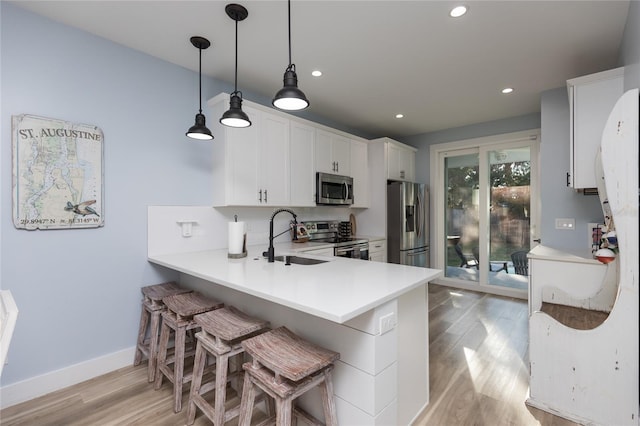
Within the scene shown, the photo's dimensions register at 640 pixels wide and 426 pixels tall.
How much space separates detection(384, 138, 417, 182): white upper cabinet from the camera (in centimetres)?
444

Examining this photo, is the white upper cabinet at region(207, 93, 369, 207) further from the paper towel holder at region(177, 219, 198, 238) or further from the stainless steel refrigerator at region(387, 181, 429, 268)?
the stainless steel refrigerator at region(387, 181, 429, 268)

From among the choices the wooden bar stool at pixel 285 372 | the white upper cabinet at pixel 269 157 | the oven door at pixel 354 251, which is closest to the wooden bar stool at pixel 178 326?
the wooden bar stool at pixel 285 372

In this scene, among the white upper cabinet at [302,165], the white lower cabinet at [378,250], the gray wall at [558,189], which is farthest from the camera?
the white lower cabinet at [378,250]

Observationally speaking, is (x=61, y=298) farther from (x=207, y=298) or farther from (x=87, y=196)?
(x=207, y=298)

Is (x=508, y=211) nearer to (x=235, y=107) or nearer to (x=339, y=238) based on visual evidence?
(x=339, y=238)

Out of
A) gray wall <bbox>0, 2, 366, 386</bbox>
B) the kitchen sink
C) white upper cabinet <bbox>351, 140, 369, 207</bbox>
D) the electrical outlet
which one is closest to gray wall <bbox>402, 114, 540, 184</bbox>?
white upper cabinet <bbox>351, 140, 369, 207</bbox>

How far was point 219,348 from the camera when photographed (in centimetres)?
159

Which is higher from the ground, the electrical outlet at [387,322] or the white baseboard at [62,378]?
the electrical outlet at [387,322]

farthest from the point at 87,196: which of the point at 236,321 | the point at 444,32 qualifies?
the point at 444,32

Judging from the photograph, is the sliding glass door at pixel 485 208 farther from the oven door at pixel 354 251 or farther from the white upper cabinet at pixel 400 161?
the oven door at pixel 354 251

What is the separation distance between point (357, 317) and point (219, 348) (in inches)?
30.6

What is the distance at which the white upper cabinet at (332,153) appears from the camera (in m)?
3.70

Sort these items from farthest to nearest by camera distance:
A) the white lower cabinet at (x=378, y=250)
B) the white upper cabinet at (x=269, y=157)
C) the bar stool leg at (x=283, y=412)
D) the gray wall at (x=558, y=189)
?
1. the white lower cabinet at (x=378, y=250)
2. the gray wall at (x=558, y=189)
3. the white upper cabinet at (x=269, y=157)
4. the bar stool leg at (x=283, y=412)

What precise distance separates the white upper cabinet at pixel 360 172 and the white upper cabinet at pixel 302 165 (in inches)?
32.3
